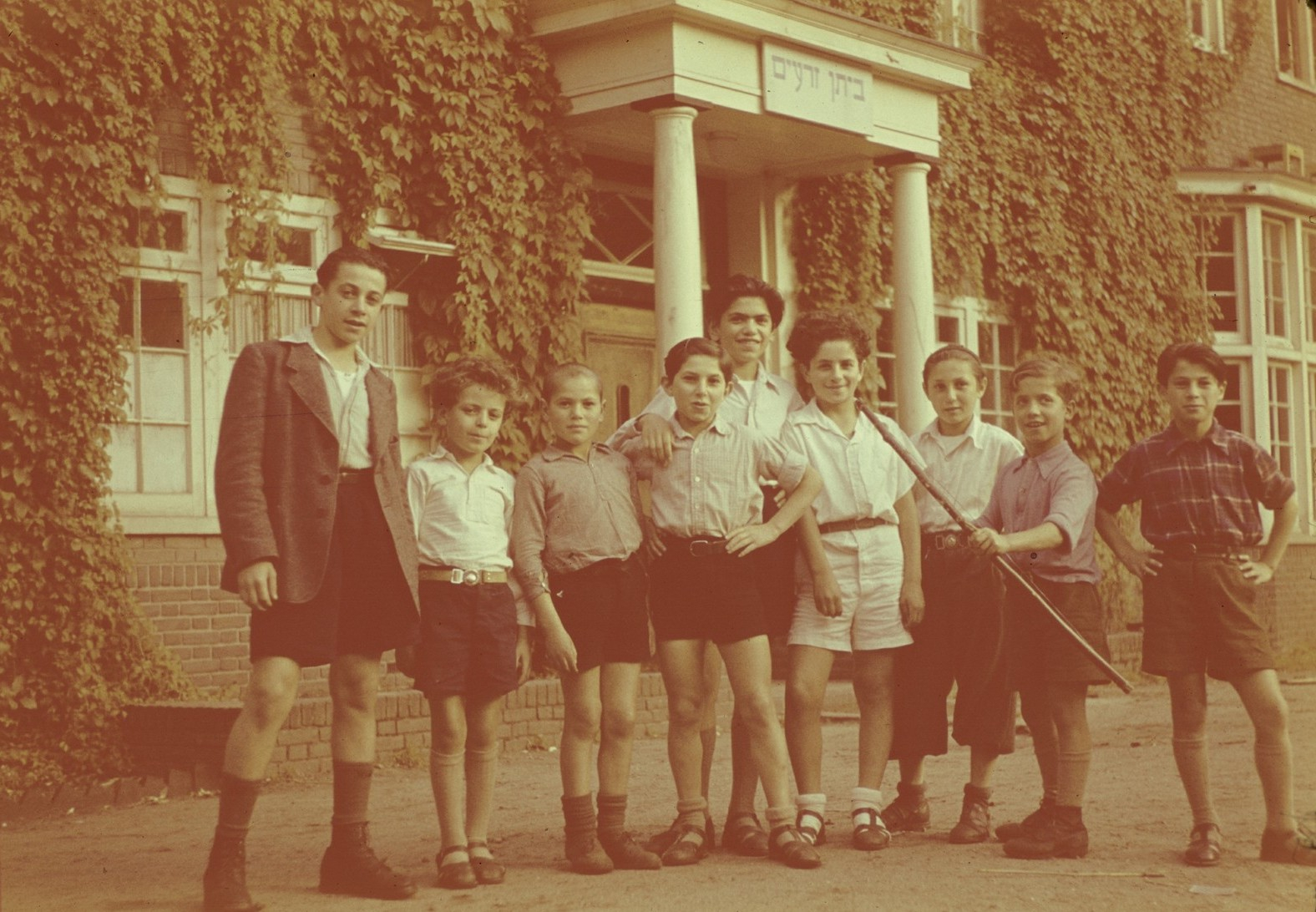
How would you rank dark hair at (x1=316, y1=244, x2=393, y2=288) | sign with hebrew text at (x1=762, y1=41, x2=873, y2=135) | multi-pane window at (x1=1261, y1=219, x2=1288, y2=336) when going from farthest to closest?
multi-pane window at (x1=1261, y1=219, x2=1288, y2=336), sign with hebrew text at (x1=762, y1=41, x2=873, y2=135), dark hair at (x1=316, y1=244, x2=393, y2=288)

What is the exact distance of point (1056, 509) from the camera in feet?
20.4

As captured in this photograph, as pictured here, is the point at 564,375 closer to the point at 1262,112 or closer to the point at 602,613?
the point at 602,613

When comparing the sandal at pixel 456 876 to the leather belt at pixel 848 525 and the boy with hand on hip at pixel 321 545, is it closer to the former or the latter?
the boy with hand on hip at pixel 321 545

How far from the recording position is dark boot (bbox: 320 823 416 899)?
527 centimetres

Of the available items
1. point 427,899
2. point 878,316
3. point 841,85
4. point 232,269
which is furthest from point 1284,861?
point 878,316

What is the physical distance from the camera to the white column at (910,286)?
41.8 ft

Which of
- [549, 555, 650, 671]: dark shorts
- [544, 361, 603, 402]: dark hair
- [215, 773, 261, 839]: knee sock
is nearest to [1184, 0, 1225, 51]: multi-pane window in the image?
[544, 361, 603, 402]: dark hair

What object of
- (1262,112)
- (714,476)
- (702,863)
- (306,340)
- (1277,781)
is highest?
(1262,112)

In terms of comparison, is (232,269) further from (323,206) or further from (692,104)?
(692,104)

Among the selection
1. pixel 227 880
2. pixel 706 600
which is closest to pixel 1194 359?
pixel 706 600

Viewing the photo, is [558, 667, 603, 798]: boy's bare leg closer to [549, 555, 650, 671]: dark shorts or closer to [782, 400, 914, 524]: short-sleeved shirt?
[549, 555, 650, 671]: dark shorts

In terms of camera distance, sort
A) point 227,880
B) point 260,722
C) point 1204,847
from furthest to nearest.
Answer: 1. point 1204,847
2. point 260,722
3. point 227,880

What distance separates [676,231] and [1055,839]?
18.3 ft

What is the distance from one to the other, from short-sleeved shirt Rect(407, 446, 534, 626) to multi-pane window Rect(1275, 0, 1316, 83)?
1503 cm
